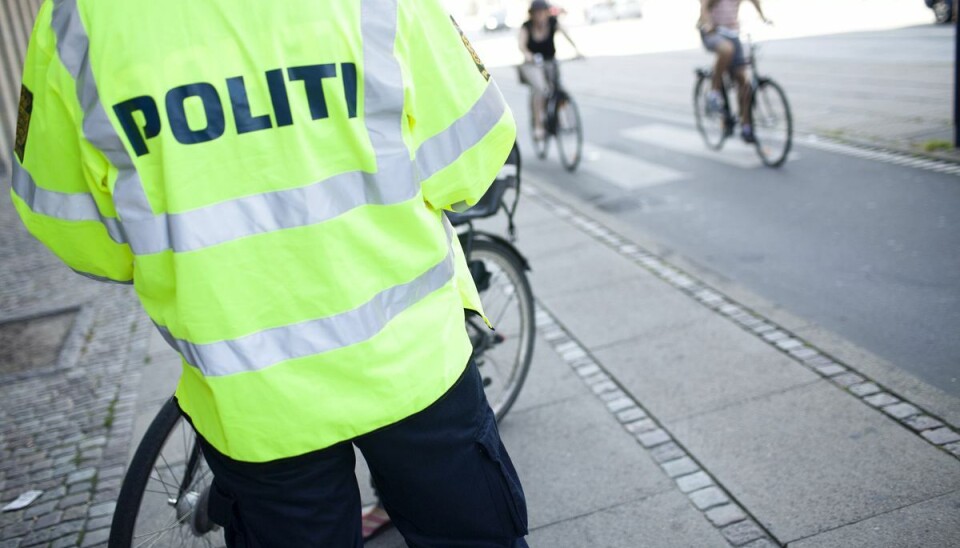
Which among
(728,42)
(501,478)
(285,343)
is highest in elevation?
(285,343)

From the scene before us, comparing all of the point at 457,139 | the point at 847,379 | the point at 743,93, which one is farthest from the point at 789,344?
the point at 743,93

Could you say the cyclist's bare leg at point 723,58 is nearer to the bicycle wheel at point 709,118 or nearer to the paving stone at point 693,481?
the bicycle wheel at point 709,118

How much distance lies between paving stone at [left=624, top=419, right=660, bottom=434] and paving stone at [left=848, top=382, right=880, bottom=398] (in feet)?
2.78

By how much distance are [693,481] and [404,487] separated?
1.84 metres

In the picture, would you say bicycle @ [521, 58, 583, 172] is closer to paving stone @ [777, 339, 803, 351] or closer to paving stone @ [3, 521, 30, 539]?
paving stone @ [777, 339, 803, 351]

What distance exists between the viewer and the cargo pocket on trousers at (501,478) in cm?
181

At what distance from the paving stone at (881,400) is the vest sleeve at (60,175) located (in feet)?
9.75

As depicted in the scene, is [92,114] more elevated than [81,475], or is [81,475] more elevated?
[92,114]

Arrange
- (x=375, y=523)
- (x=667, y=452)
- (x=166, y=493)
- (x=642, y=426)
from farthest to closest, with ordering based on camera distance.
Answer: (x=642, y=426)
(x=667, y=452)
(x=375, y=523)
(x=166, y=493)

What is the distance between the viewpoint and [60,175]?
1760mm

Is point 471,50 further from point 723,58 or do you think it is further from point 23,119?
point 723,58

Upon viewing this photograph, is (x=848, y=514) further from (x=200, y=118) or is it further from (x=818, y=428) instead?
(x=200, y=118)

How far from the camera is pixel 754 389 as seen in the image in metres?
4.02

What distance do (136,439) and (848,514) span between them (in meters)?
3.06
